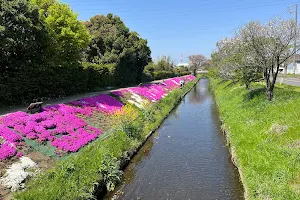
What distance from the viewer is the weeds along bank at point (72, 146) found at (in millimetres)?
9414

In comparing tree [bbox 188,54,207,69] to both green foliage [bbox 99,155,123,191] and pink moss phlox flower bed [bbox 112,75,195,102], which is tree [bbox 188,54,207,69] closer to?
pink moss phlox flower bed [bbox 112,75,195,102]

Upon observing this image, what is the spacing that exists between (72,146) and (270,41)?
1579 cm

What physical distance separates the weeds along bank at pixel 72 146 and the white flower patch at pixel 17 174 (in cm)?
5

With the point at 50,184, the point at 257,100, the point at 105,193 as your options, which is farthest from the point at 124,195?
the point at 257,100

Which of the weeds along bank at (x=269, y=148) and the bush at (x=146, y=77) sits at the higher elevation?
the bush at (x=146, y=77)

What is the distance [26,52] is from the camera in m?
19.8

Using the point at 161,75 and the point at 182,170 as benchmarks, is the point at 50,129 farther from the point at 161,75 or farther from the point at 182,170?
the point at 161,75

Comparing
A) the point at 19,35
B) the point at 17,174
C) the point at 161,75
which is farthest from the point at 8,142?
the point at 161,75

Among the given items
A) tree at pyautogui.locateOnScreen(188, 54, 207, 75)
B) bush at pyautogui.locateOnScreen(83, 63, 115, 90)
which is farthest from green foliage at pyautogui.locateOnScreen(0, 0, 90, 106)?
tree at pyautogui.locateOnScreen(188, 54, 207, 75)

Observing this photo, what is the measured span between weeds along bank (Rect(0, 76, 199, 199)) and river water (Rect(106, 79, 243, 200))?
2.82ft

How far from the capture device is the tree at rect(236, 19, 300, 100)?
1912 centimetres

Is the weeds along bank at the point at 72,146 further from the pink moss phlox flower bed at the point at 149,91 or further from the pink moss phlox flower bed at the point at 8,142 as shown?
the pink moss phlox flower bed at the point at 149,91

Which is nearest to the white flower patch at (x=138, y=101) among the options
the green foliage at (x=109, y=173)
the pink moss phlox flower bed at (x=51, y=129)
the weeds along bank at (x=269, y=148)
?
the pink moss phlox flower bed at (x=51, y=129)

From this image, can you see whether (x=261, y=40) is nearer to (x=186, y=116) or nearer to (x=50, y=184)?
(x=186, y=116)
